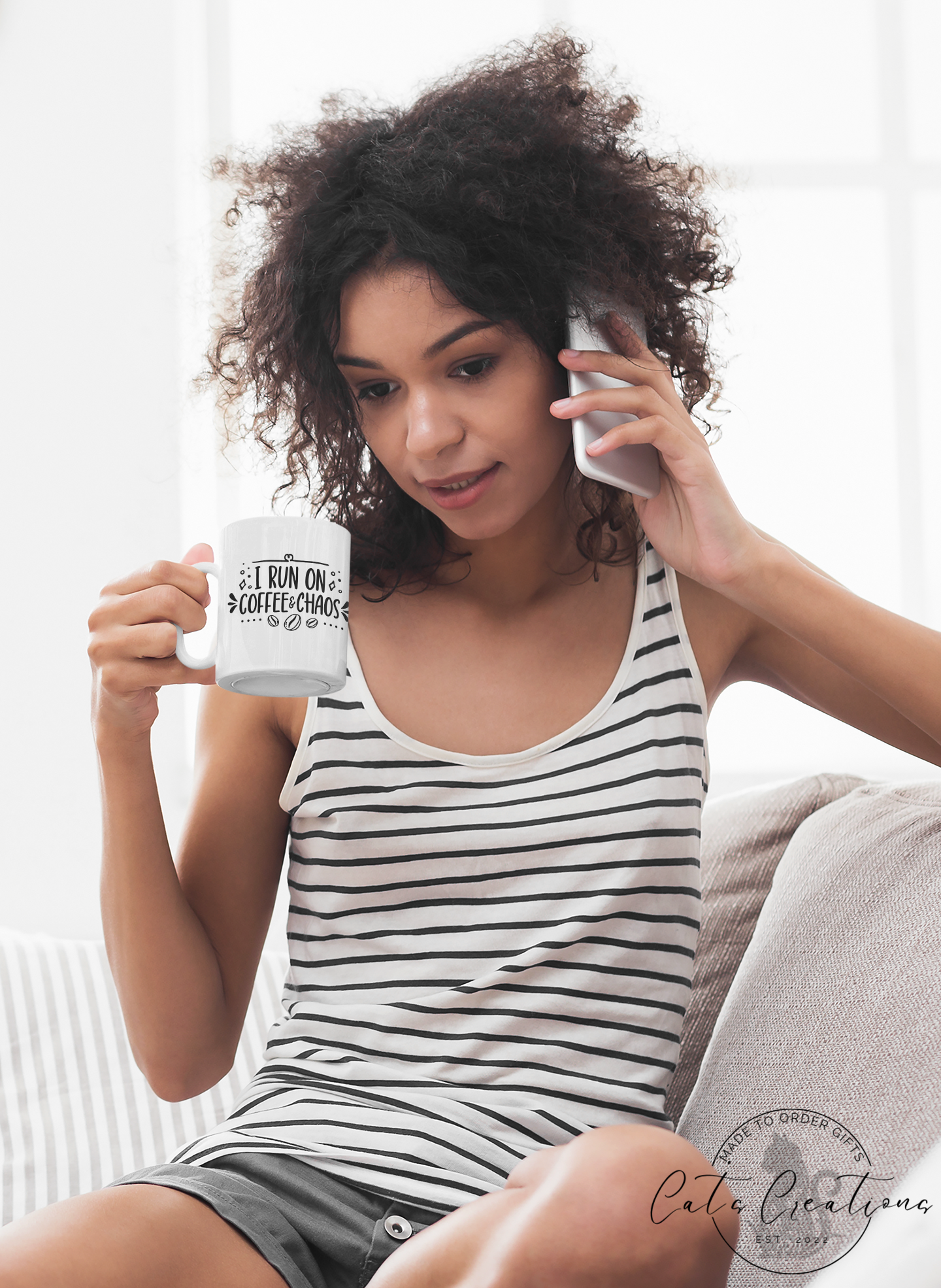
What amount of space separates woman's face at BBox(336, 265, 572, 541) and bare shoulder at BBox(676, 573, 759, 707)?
0.61 feet

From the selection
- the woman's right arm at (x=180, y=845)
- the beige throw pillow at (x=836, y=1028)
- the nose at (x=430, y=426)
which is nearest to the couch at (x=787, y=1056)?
the beige throw pillow at (x=836, y=1028)

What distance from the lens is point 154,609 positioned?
0.77 meters

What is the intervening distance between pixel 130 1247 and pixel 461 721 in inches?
17.8

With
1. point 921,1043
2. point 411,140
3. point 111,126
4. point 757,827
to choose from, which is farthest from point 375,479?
point 111,126

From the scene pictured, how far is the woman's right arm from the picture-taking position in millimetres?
780

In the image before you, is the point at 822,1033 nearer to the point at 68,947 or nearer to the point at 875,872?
the point at 875,872

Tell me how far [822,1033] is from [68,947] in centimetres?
108

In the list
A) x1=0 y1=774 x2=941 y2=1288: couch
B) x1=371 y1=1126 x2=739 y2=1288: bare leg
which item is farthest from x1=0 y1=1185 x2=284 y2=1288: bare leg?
x1=0 y1=774 x2=941 y2=1288: couch

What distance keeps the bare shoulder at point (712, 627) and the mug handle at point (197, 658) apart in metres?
0.44

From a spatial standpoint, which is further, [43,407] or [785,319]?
[785,319]

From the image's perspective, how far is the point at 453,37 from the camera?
2.60m

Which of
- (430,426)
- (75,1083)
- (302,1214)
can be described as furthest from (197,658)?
(75,1083)

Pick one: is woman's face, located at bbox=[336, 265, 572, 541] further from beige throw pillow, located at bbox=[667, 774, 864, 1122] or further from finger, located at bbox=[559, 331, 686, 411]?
beige throw pillow, located at bbox=[667, 774, 864, 1122]

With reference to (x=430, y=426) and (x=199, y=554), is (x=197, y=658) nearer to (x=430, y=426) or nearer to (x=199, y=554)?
(x=199, y=554)
